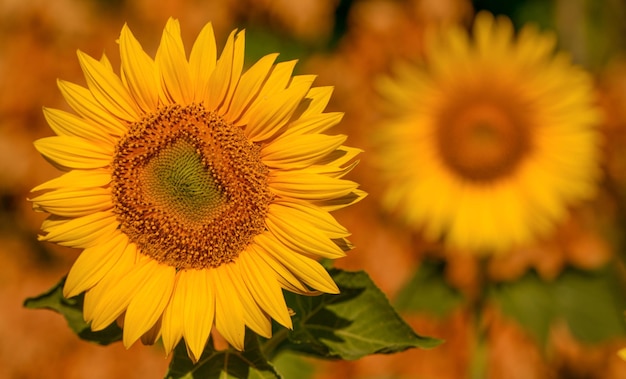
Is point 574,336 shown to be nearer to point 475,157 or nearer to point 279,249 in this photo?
point 475,157

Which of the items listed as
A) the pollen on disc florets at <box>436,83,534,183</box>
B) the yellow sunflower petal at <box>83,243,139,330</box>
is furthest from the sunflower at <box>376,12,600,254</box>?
the yellow sunflower petal at <box>83,243,139,330</box>

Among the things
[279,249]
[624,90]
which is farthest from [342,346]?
[624,90]

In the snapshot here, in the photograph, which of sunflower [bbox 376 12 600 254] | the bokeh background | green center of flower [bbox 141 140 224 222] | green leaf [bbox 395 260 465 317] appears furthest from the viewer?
the bokeh background

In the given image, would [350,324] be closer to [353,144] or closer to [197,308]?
[197,308]

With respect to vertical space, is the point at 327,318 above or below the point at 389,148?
below

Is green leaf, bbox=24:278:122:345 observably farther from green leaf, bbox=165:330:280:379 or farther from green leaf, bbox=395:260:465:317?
green leaf, bbox=395:260:465:317

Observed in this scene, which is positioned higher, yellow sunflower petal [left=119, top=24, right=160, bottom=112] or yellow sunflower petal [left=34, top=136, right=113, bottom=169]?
yellow sunflower petal [left=119, top=24, right=160, bottom=112]
